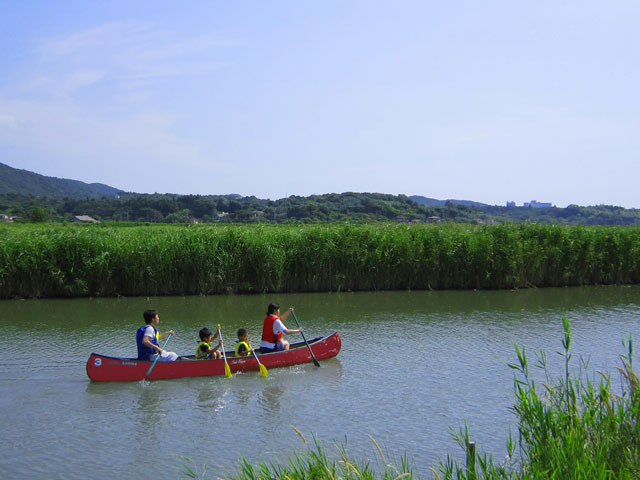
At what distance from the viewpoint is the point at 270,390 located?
408 inches

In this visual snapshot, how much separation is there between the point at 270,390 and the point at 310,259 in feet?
33.6

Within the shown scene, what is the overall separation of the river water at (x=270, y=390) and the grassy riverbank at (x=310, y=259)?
1830 mm

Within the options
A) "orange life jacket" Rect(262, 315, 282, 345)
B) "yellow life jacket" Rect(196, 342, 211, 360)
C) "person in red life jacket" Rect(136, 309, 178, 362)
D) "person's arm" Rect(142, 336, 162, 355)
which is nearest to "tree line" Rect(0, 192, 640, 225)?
"orange life jacket" Rect(262, 315, 282, 345)

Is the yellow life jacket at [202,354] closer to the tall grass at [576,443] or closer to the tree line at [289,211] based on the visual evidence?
the tall grass at [576,443]

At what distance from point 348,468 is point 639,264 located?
21.8 meters

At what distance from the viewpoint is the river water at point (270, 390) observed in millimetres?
7719

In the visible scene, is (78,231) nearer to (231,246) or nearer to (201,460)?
(231,246)

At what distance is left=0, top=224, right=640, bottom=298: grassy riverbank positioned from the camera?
18.9 meters

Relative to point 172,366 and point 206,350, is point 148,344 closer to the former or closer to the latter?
point 172,366

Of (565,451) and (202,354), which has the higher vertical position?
(565,451)

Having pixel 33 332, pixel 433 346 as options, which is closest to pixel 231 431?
pixel 433 346

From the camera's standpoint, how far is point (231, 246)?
785 inches

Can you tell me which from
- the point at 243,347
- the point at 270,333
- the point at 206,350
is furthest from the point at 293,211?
the point at 206,350

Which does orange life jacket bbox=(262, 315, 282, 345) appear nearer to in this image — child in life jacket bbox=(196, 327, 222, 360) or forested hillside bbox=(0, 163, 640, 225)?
child in life jacket bbox=(196, 327, 222, 360)
